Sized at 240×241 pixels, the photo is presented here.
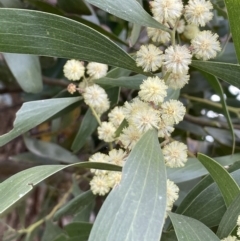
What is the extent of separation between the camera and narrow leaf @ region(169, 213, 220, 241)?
48cm

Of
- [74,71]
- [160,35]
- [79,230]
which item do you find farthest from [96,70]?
[79,230]

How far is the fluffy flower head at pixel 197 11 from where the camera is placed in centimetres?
57

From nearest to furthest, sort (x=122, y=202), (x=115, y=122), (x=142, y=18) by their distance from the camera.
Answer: (x=122, y=202) < (x=142, y=18) < (x=115, y=122)

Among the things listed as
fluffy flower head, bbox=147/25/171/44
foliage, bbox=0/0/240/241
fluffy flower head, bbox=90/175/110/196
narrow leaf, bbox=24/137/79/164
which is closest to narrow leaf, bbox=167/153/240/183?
foliage, bbox=0/0/240/241

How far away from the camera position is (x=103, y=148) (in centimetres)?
100

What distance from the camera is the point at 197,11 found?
57 centimetres

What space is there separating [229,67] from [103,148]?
502 mm

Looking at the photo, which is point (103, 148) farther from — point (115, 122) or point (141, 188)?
point (141, 188)

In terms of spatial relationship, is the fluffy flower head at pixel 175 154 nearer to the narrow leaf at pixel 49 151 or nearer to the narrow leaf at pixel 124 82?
the narrow leaf at pixel 124 82

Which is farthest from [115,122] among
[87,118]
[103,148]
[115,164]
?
[103,148]

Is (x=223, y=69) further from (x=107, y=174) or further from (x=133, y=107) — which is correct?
(x=107, y=174)

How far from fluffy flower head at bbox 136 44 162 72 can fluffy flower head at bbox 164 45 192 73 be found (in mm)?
12

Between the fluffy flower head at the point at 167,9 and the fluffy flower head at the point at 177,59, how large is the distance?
0.04m

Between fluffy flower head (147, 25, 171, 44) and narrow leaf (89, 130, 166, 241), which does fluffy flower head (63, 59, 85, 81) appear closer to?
fluffy flower head (147, 25, 171, 44)
